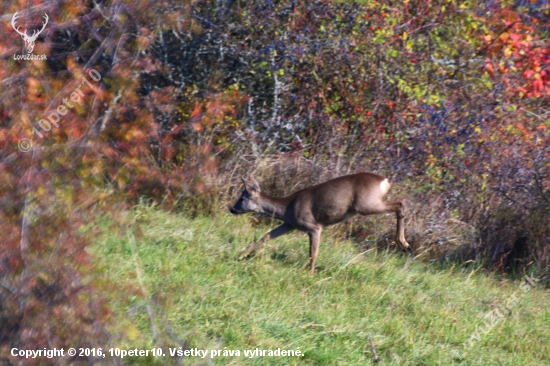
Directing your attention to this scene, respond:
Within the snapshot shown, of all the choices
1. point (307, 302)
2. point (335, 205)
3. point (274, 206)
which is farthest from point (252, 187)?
point (307, 302)

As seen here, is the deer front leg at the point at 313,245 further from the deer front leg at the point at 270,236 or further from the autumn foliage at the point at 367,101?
the autumn foliage at the point at 367,101

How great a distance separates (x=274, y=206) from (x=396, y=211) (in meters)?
1.31

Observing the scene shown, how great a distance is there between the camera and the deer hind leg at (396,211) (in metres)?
8.28

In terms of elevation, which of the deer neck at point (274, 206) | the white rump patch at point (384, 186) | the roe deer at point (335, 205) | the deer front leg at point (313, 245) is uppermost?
the white rump patch at point (384, 186)

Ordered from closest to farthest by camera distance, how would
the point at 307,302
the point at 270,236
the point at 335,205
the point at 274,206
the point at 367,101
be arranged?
the point at 307,302 < the point at 270,236 < the point at 335,205 < the point at 274,206 < the point at 367,101

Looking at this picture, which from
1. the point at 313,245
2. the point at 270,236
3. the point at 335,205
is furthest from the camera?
the point at 335,205

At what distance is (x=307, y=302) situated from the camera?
679 cm

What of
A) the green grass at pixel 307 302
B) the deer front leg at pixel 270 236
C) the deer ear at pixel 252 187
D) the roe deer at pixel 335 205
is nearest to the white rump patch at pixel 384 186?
the roe deer at pixel 335 205

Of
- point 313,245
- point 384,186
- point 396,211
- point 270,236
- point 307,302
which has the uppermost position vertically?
point 384,186

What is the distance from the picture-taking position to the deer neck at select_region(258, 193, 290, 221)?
8.56 m

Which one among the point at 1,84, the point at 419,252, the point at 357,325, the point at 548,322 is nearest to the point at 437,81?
the point at 419,252

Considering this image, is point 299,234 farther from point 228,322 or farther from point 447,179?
point 228,322

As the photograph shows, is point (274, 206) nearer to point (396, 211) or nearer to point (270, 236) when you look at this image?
point (270, 236)

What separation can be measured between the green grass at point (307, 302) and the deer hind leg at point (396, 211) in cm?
20
